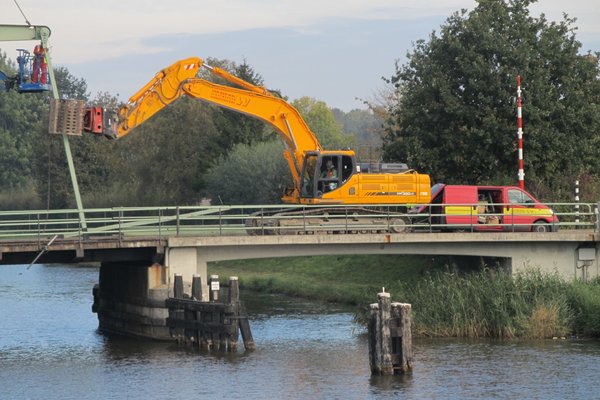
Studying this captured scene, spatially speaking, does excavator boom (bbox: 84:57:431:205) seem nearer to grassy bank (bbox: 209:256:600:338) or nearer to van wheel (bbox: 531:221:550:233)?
van wheel (bbox: 531:221:550:233)

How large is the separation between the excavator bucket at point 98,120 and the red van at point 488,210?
10167mm

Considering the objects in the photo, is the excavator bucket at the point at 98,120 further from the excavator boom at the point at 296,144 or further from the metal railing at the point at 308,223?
the metal railing at the point at 308,223

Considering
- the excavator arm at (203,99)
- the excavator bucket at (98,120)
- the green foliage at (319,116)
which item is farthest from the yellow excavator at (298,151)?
the green foliage at (319,116)

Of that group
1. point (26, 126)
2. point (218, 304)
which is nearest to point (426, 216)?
point (218, 304)

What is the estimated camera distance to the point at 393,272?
173ft

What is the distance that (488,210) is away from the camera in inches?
1677

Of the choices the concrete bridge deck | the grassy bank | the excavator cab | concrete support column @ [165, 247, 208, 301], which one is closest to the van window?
the concrete bridge deck

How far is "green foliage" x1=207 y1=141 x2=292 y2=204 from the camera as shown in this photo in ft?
223

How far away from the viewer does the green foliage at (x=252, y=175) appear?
68.0 m

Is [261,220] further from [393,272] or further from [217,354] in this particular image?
[393,272]

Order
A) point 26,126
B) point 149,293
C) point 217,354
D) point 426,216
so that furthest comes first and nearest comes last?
point 26,126 → point 426,216 → point 149,293 → point 217,354

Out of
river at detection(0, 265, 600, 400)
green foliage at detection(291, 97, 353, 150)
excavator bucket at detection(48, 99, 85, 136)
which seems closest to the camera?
river at detection(0, 265, 600, 400)

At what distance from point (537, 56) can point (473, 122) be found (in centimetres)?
381

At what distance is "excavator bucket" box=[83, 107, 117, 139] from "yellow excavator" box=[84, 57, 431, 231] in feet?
2.63
